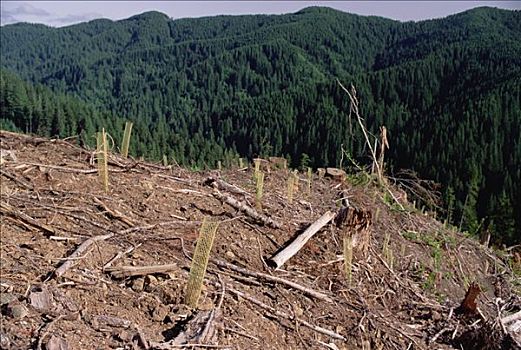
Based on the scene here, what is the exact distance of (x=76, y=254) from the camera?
3662mm

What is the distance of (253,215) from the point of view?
5.24 m

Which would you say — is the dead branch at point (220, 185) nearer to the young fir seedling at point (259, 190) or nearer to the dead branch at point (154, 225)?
the young fir seedling at point (259, 190)

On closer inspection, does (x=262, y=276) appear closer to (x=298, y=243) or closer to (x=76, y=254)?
(x=298, y=243)

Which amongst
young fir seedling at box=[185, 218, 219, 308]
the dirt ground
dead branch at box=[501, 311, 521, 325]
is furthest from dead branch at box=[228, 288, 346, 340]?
dead branch at box=[501, 311, 521, 325]

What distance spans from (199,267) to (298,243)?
1.62 metres

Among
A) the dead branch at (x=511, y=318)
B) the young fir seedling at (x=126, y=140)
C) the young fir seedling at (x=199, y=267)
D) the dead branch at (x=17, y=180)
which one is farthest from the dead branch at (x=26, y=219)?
the dead branch at (x=511, y=318)

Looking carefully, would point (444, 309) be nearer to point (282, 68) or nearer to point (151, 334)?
point (151, 334)

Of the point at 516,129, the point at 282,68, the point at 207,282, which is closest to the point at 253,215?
the point at 207,282

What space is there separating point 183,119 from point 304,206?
15791 centimetres

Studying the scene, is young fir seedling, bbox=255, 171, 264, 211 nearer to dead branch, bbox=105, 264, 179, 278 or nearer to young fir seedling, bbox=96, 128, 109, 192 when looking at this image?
young fir seedling, bbox=96, 128, 109, 192

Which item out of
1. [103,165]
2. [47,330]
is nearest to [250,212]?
[103,165]

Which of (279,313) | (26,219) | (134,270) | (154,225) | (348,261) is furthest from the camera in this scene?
(348,261)

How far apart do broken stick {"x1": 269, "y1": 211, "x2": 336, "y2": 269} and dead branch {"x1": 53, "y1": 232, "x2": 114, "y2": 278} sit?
4.89ft

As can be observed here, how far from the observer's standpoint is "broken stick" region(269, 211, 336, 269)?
4.65 m
